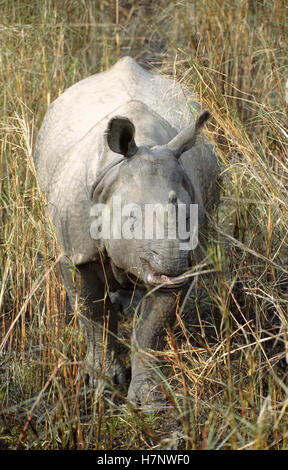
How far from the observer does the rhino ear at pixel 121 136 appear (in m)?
2.98

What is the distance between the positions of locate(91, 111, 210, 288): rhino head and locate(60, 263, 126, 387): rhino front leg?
12.0 inches

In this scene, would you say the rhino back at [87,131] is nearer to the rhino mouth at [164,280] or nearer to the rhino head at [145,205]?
the rhino head at [145,205]

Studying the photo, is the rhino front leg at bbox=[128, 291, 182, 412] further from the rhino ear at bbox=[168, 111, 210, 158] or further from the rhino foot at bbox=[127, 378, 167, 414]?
the rhino ear at bbox=[168, 111, 210, 158]

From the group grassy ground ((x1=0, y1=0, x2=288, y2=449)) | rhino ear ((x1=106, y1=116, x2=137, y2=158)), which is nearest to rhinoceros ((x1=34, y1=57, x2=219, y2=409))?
rhino ear ((x1=106, y1=116, x2=137, y2=158))

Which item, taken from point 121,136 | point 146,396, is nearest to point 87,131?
point 121,136

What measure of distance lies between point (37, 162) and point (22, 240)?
0.85 metres

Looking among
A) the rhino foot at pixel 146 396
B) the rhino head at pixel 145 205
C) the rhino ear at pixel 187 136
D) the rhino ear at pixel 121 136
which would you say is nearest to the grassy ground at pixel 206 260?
the rhino foot at pixel 146 396

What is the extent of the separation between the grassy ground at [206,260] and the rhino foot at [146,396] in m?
0.06

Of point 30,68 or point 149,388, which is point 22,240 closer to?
point 149,388

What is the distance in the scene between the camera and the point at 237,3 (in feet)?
16.9

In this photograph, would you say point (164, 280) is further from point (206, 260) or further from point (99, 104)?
point (99, 104)

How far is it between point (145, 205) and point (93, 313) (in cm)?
94

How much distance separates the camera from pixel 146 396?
3334 millimetres
